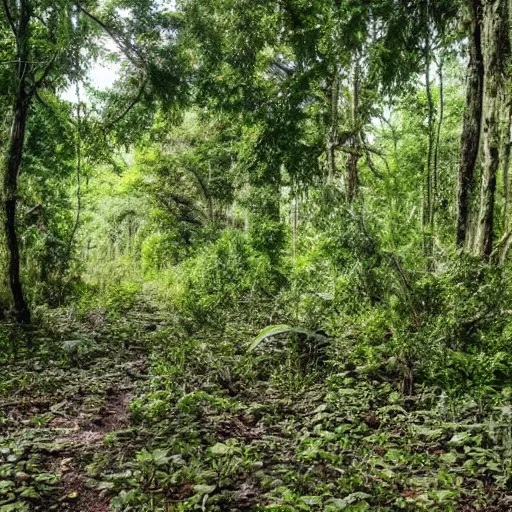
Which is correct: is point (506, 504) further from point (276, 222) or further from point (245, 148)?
point (276, 222)

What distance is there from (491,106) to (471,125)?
0.35 m

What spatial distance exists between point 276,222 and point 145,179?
5.38 meters

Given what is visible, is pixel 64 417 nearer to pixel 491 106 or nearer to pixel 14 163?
pixel 14 163

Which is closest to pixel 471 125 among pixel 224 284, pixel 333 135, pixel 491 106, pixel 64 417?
pixel 491 106

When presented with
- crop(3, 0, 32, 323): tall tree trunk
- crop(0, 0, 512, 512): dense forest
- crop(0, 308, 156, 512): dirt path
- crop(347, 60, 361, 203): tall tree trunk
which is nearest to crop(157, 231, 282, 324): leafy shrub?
crop(0, 0, 512, 512): dense forest

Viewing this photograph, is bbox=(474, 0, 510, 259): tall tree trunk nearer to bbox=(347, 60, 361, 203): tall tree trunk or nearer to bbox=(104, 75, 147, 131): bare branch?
bbox=(347, 60, 361, 203): tall tree trunk

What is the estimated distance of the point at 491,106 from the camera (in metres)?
4.20

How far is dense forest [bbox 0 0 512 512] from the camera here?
2.41 m

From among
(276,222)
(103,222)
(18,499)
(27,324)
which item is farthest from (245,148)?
(103,222)

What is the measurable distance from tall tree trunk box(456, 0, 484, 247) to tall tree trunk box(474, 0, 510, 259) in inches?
9.2

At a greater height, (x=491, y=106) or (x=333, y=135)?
(x=333, y=135)

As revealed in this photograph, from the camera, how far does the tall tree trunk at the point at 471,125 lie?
14.8 feet

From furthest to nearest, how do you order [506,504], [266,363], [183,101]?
[183,101] → [266,363] → [506,504]

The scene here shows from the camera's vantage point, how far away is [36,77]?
5.43 meters
